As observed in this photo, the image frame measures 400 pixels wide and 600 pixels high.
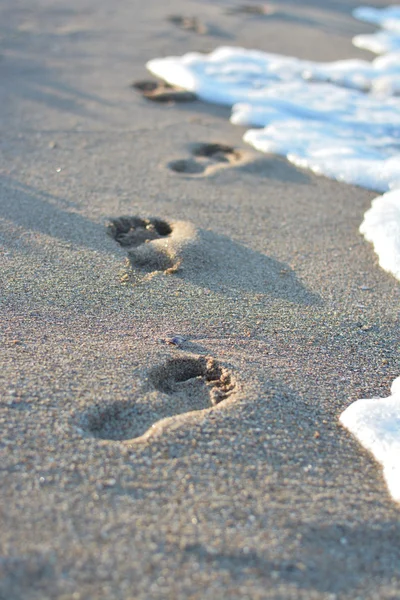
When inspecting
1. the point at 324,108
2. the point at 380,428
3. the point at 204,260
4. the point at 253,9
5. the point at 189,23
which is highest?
the point at 253,9

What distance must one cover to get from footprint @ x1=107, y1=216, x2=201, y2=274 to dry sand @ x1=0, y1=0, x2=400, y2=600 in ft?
0.05

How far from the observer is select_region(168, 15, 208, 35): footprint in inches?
264

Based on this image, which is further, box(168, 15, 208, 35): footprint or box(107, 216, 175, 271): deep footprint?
box(168, 15, 208, 35): footprint

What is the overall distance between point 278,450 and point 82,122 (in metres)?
3.11

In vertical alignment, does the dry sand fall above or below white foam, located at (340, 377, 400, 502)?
above

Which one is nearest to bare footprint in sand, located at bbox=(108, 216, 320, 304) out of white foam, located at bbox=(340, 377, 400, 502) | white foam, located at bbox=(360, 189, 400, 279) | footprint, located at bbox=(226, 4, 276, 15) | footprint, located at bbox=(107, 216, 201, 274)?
footprint, located at bbox=(107, 216, 201, 274)

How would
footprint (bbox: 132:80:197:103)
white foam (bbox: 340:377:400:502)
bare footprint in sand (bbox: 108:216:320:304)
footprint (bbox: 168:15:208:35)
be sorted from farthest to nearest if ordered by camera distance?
footprint (bbox: 168:15:208:35) → footprint (bbox: 132:80:197:103) → bare footprint in sand (bbox: 108:216:320:304) → white foam (bbox: 340:377:400:502)

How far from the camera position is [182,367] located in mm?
2291

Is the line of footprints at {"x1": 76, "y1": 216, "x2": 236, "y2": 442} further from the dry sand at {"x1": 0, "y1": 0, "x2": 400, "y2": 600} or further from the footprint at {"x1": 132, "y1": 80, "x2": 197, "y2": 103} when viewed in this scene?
the footprint at {"x1": 132, "y1": 80, "x2": 197, "y2": 103}

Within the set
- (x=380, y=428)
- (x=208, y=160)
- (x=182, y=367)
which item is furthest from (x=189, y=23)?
(x=380, y=428)

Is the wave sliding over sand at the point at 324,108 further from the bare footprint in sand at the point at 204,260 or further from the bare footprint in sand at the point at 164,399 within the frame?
the bare footprint in sand at the point at 164,399

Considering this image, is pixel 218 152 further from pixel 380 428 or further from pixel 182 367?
pixel 380 428

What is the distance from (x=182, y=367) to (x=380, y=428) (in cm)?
73

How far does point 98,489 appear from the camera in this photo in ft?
5.65
